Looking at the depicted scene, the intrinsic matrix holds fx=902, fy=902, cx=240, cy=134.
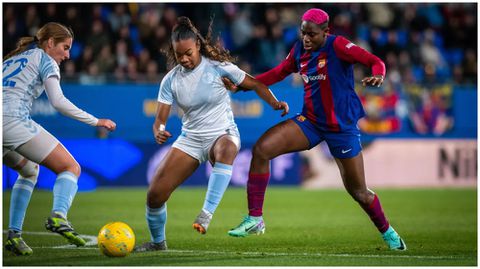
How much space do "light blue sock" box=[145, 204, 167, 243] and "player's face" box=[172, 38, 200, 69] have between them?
1.34m

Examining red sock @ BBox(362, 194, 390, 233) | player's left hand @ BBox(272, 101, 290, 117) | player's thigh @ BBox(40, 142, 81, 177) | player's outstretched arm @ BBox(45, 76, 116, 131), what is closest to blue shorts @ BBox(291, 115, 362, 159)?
player's left hand @ BBox(272, 101, 290, 117)

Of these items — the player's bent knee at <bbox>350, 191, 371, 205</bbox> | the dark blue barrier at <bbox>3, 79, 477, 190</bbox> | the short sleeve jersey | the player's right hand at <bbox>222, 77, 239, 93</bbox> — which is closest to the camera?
the short sleeve jersey

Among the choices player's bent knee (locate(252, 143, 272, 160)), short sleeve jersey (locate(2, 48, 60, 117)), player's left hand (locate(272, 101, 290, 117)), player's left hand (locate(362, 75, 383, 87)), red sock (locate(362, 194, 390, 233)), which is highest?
short sleeve jersey (locate(2, 48, 60, 117))

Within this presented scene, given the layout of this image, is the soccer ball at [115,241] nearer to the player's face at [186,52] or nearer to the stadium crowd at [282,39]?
the player's face at [186,52]

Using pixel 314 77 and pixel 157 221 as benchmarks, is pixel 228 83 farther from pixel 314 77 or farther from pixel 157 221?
pixel 157 221

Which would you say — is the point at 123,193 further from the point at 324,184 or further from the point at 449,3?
the point at 449,3

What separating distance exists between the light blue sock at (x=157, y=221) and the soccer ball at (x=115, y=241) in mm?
475

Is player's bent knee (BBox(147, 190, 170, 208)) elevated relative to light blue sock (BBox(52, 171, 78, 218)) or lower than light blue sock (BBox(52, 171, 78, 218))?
lower

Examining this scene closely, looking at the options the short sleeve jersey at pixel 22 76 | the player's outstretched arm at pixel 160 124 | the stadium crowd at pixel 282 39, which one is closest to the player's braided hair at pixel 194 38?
the player's outstretched arm at pixel 160 124

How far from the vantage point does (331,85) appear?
27.3 feet

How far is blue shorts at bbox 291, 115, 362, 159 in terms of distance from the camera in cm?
834

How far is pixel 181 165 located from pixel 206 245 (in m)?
1.29

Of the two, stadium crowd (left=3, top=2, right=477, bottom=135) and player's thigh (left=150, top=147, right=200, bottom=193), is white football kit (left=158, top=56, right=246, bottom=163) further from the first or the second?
stadium crowd (left=3, top=2, right=477, bottom=135)

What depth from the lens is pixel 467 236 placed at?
405 inches
